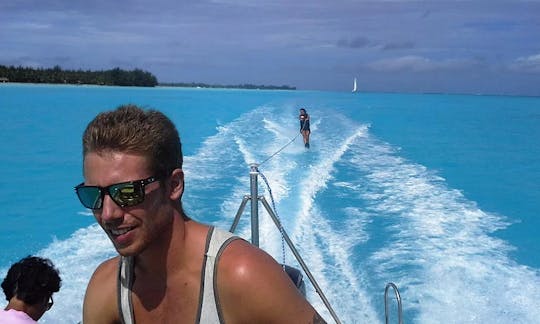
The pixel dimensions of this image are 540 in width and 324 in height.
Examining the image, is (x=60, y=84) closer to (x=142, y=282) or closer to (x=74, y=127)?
(x=74, y=127)

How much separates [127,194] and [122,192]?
10 mm

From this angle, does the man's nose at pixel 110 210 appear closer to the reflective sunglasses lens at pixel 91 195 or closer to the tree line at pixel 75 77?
the reflective sunglasses lens at pixel 91 195

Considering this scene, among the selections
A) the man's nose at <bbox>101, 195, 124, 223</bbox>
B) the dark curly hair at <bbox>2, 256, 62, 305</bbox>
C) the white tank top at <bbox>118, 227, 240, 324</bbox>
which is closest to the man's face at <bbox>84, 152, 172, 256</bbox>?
the man's nose at <bbox>101, 195, 124, 223</bbox>

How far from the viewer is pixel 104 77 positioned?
10556 centimetres

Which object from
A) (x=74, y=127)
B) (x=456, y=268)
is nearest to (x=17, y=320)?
(x=456, y=268)

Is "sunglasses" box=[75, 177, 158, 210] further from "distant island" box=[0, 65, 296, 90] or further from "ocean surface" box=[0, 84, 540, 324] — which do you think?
"distant island" box=[0, 65, 296, 90]

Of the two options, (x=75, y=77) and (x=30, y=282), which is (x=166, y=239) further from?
(x=75, y=77)

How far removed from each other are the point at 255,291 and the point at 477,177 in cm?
1431

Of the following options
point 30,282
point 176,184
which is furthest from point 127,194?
point 30,282

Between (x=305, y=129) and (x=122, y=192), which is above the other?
(x=122, y=192)

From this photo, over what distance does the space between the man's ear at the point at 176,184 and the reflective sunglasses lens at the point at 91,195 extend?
5.7 inches

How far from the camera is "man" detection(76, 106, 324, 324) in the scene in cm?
106

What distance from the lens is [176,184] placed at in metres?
1.14

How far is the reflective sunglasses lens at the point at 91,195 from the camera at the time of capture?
3.54ft
